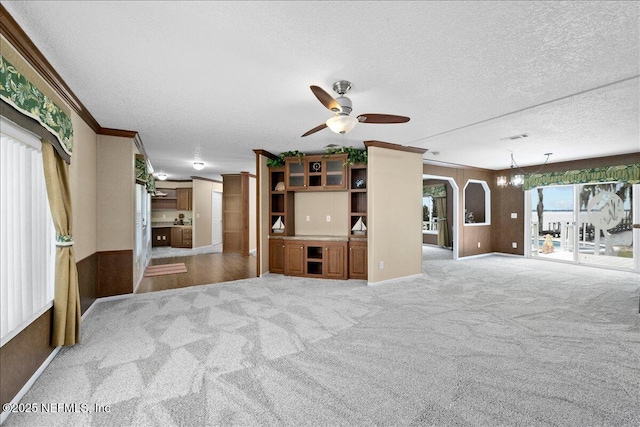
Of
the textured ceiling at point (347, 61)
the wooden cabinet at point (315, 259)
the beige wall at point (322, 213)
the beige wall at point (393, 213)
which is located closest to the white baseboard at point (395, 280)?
the beige wall at point (393, 213)

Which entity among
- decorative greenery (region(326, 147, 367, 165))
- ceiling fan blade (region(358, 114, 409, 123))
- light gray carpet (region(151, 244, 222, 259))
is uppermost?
decorative greenery (region(326, 147, 367, 165))

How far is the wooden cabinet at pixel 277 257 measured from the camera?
19.0 feet

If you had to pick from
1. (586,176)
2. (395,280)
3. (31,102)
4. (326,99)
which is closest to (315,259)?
(395,280)

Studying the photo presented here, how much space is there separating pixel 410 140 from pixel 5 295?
505cm

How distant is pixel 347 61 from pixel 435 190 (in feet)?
28.8

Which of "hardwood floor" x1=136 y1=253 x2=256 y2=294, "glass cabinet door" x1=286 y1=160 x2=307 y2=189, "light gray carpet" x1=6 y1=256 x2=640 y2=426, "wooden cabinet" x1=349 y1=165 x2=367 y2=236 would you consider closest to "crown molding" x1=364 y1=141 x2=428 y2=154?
"wooden cabinet" x1=349 y1=165 x2=367 y2=236

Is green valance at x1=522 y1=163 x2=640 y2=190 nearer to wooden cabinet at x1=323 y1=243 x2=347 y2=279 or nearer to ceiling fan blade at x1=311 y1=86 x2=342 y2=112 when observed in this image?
wooden cabinet at x1=323 y1=243 x2=347 y2=279

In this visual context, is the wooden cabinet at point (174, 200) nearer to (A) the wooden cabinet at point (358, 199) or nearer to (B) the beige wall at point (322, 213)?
(B) the beige wall at point (322, 213)

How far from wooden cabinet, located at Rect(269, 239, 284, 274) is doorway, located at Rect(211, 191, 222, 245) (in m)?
5.17

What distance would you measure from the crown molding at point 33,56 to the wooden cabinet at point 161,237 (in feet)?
26.1

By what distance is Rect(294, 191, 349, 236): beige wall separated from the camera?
19.0 feet

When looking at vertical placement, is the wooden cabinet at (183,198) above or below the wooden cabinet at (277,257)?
above

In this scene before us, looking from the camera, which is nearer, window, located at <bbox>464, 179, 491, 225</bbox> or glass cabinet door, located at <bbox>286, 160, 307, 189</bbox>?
glass cabinet door, located at <bbox>286, 160, 307, 189</bbox>

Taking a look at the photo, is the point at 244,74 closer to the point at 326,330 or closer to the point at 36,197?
the point at 36,197
